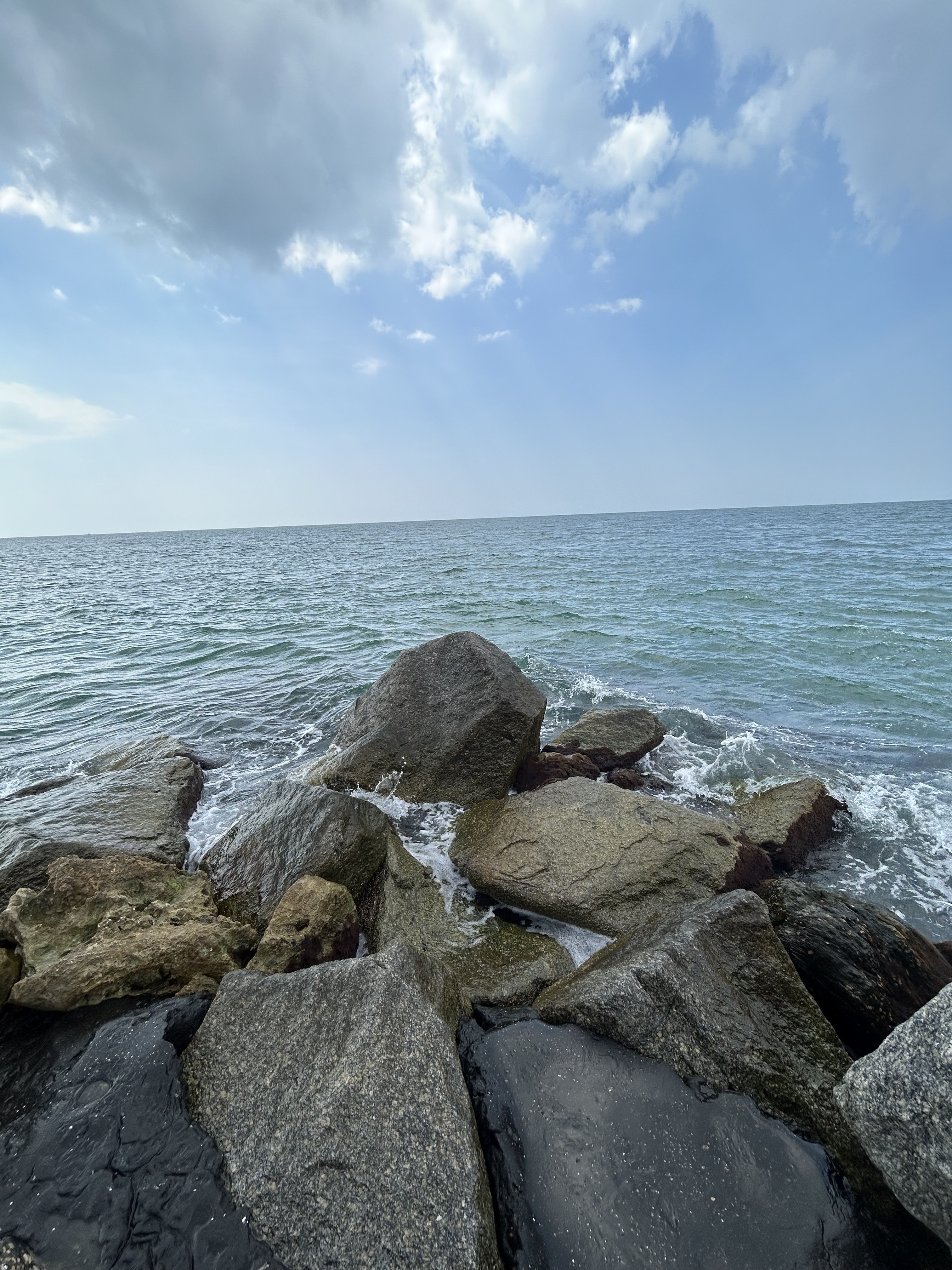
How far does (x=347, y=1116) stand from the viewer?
2750mm

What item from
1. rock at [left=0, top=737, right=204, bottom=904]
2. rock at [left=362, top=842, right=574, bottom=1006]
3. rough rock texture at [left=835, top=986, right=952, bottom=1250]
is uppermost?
rough rock texture at [left=835, top=986, right=952, bottom=1250]

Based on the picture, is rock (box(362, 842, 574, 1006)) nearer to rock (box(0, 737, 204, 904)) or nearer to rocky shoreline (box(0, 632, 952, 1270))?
rocky shoreline (box(0, 632, 952, 1270))

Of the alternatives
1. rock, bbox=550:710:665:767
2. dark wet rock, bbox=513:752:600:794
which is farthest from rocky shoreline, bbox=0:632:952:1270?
rock, bbox=550:710:665:767

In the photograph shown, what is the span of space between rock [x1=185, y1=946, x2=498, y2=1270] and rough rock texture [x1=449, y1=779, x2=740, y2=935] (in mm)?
2249

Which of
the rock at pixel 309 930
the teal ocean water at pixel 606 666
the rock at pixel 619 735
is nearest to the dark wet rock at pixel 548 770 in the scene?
the rock at pixel 619 735

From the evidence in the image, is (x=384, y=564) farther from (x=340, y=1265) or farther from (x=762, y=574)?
(x=340, y=1265)

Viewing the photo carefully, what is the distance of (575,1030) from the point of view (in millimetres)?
3467

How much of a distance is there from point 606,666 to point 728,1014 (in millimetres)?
11818

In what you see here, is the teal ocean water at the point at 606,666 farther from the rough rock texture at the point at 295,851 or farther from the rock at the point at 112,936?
the rock at the point at 112,936

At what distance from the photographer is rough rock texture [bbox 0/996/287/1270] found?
245 cm

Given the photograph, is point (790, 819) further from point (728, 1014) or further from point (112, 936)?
point (112, 936)

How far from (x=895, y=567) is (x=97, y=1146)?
3531 centimetres

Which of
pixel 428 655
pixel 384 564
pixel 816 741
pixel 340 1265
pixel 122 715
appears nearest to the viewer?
pixel 340 1265

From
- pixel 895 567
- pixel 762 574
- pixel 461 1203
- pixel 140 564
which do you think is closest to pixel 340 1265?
pixel 461 1203
